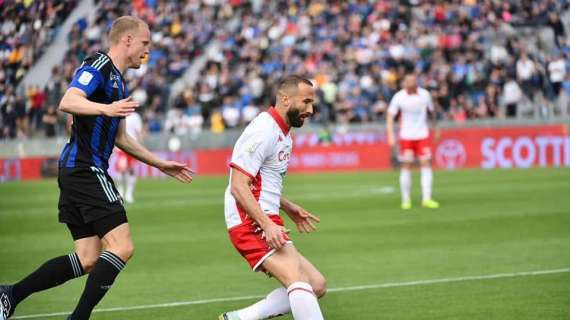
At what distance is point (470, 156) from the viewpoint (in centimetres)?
3256

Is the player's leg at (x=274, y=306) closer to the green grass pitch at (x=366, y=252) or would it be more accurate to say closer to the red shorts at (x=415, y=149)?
the green grass pitch at (x=366, y=252)

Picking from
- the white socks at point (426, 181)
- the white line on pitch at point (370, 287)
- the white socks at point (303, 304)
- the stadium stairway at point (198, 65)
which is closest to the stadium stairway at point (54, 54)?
the stadium stairway at point (198, 65)

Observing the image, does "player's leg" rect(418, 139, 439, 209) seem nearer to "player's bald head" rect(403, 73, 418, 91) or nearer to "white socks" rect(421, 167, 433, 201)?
"white socks" rect(421, 167, 433, 201)

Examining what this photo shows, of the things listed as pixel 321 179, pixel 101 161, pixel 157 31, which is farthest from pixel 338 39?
pixel 101 161

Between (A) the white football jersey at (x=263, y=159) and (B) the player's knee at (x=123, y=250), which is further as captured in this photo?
(B) the player's knee at (x=123, y=250)

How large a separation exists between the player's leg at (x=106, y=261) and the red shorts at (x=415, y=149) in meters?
12.6

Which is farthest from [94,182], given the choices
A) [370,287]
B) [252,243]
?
[370,287]

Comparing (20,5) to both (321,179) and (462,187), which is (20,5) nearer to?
(462,187)

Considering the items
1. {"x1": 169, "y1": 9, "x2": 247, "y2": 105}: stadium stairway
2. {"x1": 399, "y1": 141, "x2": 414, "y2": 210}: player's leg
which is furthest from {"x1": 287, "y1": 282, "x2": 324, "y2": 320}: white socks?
{"x1": 169, "y1": 9, "x2": 247, "y2": 105}: stadium stairway

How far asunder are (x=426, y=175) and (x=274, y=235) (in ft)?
41.8

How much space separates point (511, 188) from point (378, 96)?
12300 millimetres

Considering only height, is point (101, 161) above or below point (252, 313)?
above

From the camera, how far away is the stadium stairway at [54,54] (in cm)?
3141

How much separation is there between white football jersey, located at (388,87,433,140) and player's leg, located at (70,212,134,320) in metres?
12.6
